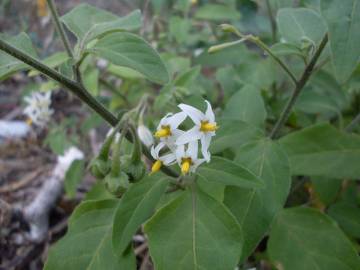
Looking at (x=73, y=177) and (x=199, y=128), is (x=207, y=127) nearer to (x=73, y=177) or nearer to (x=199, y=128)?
(x=199, y=128)

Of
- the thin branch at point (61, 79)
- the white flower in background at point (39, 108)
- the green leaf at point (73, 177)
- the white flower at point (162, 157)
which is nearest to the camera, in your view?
the thin branch at point (61, 79)

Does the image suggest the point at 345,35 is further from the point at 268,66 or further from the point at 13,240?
the point at 13,240

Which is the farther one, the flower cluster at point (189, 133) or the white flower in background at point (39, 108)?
the white flower in background at point (39, 108)

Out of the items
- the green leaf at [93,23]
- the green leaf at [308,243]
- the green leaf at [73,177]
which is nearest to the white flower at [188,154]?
the green leaf at [93,23]

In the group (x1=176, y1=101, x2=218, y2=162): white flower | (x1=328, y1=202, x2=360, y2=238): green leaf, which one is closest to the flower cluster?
(x1=176, y1=101, x2=218, y2=162): white flower

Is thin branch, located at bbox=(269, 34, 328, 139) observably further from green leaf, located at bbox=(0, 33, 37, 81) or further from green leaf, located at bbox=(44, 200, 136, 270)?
green leaf, located at bbox=(0, 33, 37, 81)

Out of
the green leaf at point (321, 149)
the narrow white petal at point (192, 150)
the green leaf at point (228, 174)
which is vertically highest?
the narrow white petal at point (192, 150)

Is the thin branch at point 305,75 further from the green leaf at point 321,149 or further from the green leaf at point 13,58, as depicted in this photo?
the green leaf at point 13,58
